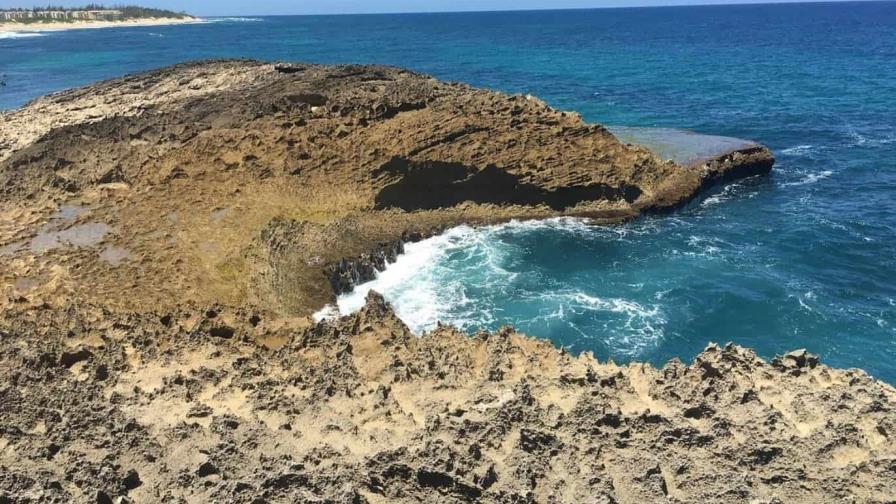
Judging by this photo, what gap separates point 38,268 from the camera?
67.9ft

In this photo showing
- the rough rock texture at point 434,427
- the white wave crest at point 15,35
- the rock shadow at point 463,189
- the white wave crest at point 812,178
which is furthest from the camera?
the white wave crest at point 15,35

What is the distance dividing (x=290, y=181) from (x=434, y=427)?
19203 mm

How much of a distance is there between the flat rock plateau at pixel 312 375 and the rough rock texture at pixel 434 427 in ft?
0.13

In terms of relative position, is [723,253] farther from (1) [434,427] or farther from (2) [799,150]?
(1) [434,427]

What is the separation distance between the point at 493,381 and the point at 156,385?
22.9ft

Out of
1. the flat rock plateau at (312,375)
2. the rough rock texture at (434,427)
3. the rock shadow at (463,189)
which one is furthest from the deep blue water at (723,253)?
the rough rock texture at (434,427)

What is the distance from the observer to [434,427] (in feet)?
36.6

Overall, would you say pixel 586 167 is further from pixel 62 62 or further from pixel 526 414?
pixel 62 62

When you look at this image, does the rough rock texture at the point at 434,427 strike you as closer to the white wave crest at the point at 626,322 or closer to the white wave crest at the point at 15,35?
the white wave crest at the point at 626,322

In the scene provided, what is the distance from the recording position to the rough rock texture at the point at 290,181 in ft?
71.6

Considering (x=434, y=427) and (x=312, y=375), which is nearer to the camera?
(x=434, y=427)

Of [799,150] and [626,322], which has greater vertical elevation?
[799,150]

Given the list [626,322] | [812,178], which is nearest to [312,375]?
[626,322]

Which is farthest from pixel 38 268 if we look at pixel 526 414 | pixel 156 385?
pixel 526 414
